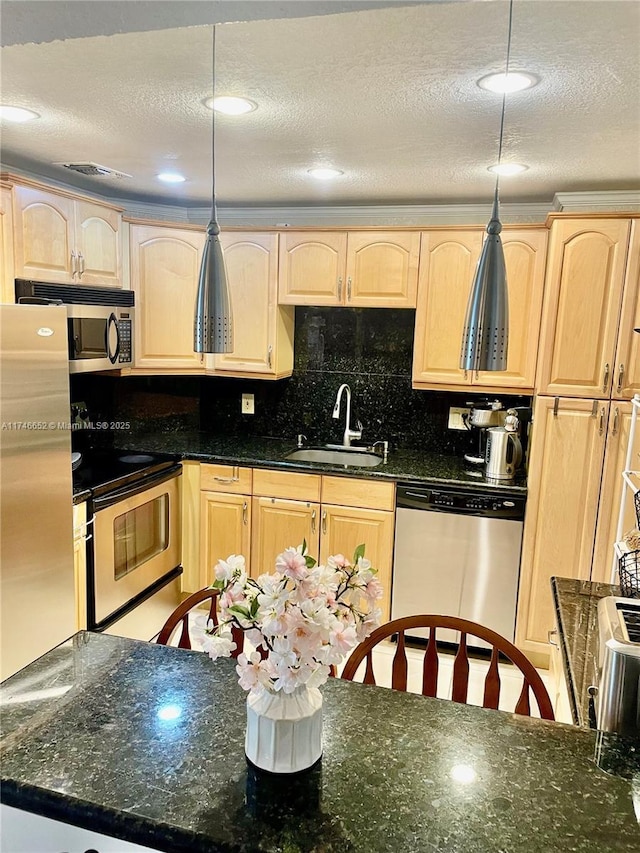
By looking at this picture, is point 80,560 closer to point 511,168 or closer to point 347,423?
point 347,423

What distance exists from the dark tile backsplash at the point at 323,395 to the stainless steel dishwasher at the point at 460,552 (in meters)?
0.60

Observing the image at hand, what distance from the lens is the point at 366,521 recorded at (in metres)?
3.21

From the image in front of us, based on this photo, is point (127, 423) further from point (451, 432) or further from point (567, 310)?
point (567, 310)

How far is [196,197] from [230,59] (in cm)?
193

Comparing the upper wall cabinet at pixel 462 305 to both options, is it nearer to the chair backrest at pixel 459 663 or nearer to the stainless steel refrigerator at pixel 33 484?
the chair backrest at pixel 459 663

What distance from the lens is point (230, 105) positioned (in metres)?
1.90

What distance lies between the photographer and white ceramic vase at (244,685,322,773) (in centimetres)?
107

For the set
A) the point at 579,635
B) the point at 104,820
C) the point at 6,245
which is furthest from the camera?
the point at 6,245

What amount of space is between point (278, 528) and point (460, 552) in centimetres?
98

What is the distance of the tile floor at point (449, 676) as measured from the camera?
2893 mm

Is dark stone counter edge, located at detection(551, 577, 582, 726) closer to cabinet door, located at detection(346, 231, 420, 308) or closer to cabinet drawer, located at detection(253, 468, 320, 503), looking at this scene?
cabinet drawer, located at detection(253, 468, 320, 503)

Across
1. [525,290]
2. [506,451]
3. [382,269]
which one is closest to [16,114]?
[382,269]

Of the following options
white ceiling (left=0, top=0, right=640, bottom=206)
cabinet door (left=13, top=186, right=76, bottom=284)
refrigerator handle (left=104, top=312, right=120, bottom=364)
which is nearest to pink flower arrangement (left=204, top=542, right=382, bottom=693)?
white ceiling (left=0, top=0, right=640, bottom=206)

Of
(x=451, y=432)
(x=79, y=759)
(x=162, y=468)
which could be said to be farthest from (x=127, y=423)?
(x=79, y=759)
